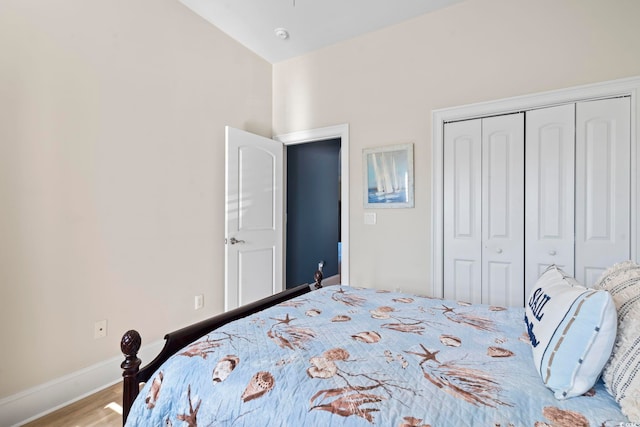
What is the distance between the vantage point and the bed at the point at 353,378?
2.48 ft

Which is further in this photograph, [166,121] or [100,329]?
[166,121]

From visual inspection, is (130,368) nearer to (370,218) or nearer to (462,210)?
(370,218)

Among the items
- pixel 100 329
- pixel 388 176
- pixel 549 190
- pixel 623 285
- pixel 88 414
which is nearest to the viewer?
pixel 623 285

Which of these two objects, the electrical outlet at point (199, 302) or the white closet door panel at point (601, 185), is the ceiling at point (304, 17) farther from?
the electrical outlet at point (199, 302)

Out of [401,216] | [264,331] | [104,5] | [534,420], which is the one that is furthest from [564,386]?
[104,5]

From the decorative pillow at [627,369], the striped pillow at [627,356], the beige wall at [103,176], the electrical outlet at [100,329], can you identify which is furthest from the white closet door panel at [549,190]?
the electrical outlet at [100,329]

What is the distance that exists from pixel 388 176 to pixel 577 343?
2239mm

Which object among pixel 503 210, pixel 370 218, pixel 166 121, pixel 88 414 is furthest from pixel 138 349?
pixel 503 210

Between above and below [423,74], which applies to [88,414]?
below

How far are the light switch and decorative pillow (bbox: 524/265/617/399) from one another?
2.13 meters

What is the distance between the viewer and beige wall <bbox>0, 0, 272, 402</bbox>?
1.75 metres

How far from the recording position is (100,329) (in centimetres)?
209

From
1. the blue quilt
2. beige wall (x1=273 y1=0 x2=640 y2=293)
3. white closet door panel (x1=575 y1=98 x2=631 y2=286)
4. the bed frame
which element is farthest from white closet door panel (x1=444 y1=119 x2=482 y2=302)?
the bed frame

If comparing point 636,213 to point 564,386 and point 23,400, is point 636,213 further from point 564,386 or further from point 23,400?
point 23,400
